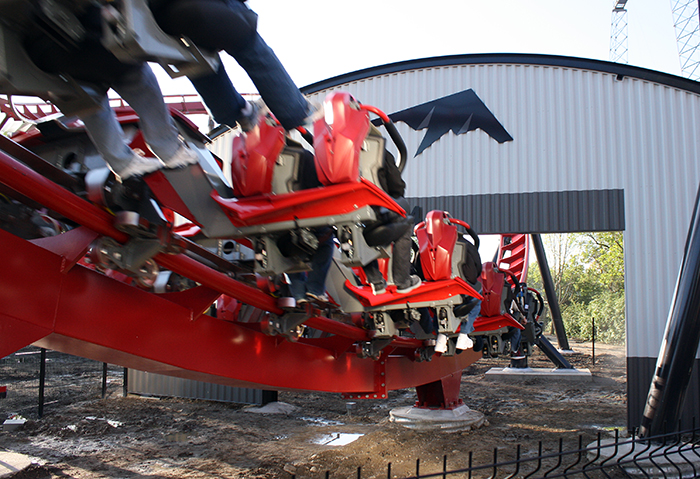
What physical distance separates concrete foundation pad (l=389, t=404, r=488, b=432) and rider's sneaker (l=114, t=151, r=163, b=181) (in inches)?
233

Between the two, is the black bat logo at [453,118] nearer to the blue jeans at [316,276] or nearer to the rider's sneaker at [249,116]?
the blue jeans at [316,276]

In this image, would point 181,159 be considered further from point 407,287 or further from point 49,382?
point 49,382

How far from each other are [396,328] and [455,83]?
232 inches

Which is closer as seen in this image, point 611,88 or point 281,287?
point 281,287

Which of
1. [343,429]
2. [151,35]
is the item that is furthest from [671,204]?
[151,35]

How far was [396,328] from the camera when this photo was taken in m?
3.68

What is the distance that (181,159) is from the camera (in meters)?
1.79

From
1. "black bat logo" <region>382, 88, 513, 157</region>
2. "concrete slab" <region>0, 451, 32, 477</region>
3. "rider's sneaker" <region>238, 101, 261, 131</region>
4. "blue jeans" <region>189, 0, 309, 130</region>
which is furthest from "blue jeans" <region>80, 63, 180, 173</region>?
"black bat logo" <region>382, 88, 513, 157</region>

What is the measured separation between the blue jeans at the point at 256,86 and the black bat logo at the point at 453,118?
6.72m

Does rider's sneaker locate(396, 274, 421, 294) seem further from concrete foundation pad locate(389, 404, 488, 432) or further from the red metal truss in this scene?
concrete foundation pad locate(389, 404, 488, 432)

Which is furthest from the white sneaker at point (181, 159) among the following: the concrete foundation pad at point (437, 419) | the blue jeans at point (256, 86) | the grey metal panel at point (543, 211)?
the grey metal panel at point (543, 211)

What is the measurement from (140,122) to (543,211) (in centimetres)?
700

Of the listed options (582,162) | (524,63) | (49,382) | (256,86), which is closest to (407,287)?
(256,86)

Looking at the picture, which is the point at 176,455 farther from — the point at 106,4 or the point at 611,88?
the point at 611,88
